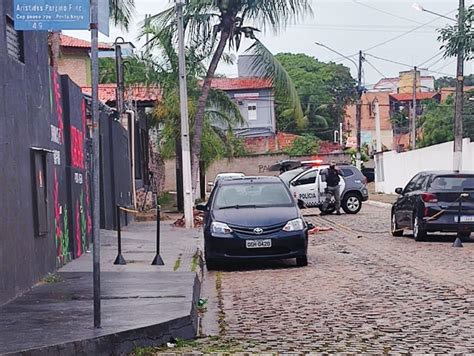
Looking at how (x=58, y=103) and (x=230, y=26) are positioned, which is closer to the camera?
(x=58, y=103)

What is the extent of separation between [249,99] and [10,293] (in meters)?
57.1

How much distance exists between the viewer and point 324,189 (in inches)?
1195

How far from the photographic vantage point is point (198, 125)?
26.6 m

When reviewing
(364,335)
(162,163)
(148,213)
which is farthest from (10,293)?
(162,163)

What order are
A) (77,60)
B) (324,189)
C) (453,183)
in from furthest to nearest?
(77,60) → (324,189) → (453,183)

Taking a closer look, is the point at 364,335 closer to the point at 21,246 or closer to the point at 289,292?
the point at 289,292

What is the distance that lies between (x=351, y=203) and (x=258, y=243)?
1690 centimetres

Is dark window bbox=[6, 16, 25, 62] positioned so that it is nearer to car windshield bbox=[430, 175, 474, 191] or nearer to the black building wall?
the black building wall

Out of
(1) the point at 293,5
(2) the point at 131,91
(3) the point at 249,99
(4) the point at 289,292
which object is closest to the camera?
(4) the point at 289,292

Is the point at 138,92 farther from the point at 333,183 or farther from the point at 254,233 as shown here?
the point at 254,233

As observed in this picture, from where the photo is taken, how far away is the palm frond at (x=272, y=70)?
26.2m

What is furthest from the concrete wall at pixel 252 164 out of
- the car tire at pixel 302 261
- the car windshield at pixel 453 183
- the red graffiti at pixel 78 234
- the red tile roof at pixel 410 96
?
the car tire at pixel 302 261

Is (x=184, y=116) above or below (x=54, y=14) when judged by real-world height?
below

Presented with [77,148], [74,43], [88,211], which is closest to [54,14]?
[77,148]
